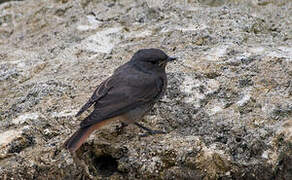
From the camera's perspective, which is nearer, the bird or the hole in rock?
the hole in rock

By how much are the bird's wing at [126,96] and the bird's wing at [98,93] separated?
0.03m

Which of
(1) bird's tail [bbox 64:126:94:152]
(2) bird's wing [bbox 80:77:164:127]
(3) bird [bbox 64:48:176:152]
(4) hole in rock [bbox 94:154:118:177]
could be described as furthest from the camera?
(2) bird's wing [bbox 80:77:164:127]

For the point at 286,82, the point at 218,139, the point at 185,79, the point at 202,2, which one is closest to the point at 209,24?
the point at 202,2

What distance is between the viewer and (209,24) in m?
5.06

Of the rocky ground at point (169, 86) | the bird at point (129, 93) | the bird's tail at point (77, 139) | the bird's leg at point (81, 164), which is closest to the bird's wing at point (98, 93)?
the bird at point (129, 93)

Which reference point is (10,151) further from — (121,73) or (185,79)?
(185,79)

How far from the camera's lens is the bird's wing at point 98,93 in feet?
13.2

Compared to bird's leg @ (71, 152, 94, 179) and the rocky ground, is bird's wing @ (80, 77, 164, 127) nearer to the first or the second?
the rocky ground

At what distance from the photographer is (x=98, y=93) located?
4207mm

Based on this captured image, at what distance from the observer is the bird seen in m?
3.94

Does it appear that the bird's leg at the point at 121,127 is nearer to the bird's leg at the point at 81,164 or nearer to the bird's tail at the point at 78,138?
the bird's tail at the point at 78,138

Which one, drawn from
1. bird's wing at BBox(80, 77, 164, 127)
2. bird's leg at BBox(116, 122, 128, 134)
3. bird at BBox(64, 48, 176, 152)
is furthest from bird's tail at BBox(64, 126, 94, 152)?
bird's leg at BBox(116, 122, 128, 134)

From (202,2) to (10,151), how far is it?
2.81 metres

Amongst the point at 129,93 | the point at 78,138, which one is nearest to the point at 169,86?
the point at 129,93
